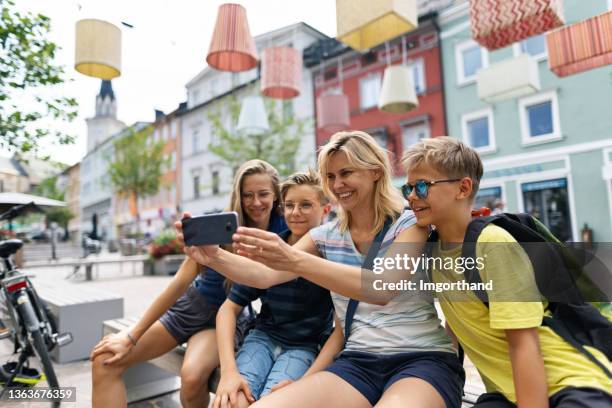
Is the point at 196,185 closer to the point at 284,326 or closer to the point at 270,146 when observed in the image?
the point at 270,146

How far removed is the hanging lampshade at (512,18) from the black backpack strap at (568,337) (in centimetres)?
420

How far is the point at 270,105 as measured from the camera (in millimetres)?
17906

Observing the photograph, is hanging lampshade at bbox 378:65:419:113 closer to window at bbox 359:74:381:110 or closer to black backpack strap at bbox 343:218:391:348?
black backpack strap at bbox 343:218:391:348

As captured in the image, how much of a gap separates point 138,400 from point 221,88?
82.2ft

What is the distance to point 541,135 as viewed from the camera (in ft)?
45.1

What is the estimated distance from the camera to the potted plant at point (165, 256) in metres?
11.3

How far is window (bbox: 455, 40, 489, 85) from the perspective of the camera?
15.0 metres

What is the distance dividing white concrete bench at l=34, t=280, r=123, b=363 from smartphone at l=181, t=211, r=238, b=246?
300 centimetres

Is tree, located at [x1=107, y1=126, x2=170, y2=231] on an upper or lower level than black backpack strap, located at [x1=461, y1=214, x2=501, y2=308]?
upper

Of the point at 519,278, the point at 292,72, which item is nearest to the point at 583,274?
the point at 519,278

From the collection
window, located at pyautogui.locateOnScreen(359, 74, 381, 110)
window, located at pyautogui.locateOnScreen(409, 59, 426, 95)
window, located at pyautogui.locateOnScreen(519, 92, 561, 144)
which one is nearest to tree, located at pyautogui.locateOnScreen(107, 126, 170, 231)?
window, located at pyautogui.locateOnScreen(359, 74, 381, 110)

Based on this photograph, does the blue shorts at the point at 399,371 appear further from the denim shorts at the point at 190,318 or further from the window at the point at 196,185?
the window at the point at 196,185

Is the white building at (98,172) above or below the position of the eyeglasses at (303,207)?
above

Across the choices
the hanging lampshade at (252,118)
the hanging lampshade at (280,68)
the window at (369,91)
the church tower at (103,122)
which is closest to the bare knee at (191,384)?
the hanging lampshade at (280,68)
